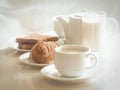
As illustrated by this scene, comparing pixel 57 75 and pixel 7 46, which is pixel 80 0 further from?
pixel 57 75

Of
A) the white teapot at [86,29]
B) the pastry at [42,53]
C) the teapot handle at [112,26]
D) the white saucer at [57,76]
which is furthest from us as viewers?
the teapot handle at [112,26]

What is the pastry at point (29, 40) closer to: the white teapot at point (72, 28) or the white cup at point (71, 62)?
the white teapot at point (72, 28)

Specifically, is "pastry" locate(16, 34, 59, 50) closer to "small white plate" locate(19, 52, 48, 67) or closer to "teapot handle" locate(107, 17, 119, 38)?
"small white plate" locate(19, 52, 48, 67)

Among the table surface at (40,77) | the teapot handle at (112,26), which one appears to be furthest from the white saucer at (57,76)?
the teapot handle at (112,26)

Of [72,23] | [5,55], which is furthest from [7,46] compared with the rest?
[72,23]

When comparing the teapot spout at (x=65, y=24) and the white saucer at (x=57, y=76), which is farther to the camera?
the teapot spout at (x=65, y=24)

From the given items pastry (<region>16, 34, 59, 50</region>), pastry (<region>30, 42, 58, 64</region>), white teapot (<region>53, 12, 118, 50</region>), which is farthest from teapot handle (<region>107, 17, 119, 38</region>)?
pastry (<region>30, 42, 58, 64</region>)

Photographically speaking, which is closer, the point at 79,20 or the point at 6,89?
the point at 6,89

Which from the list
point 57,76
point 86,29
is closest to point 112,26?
point 86,29
